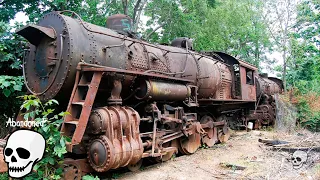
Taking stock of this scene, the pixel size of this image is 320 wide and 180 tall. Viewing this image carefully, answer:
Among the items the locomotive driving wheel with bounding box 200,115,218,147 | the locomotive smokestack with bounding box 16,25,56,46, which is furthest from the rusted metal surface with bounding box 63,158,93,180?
the locomotive driving wheel with bounding box 200,115,218,147

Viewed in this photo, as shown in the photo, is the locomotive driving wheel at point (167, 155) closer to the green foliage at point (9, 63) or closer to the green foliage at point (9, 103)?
A: the green foliage at point (9, 103)

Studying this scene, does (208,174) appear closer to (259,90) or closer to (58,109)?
(58,109)

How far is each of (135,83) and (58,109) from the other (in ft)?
5.04

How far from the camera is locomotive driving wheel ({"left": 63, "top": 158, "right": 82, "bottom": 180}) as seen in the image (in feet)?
13.8

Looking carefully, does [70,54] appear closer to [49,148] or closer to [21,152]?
[49,148]

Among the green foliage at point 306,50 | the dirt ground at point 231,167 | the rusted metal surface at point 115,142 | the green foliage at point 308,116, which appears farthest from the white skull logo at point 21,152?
the green foliage at point 306,50

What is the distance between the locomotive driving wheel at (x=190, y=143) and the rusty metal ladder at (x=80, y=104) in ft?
11.1

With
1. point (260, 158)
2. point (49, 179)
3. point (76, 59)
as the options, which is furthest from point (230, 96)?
point (49, 179)

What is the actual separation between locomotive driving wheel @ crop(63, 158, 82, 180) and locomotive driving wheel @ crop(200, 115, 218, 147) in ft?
14.8

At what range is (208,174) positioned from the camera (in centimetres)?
556

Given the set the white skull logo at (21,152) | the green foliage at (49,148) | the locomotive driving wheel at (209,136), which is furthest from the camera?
the locomotive driving wheel at (209,136)

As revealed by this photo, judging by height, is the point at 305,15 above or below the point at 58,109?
above

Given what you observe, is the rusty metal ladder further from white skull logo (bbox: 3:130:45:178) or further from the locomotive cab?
the locomotive cab

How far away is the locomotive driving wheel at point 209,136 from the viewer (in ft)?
27.4
